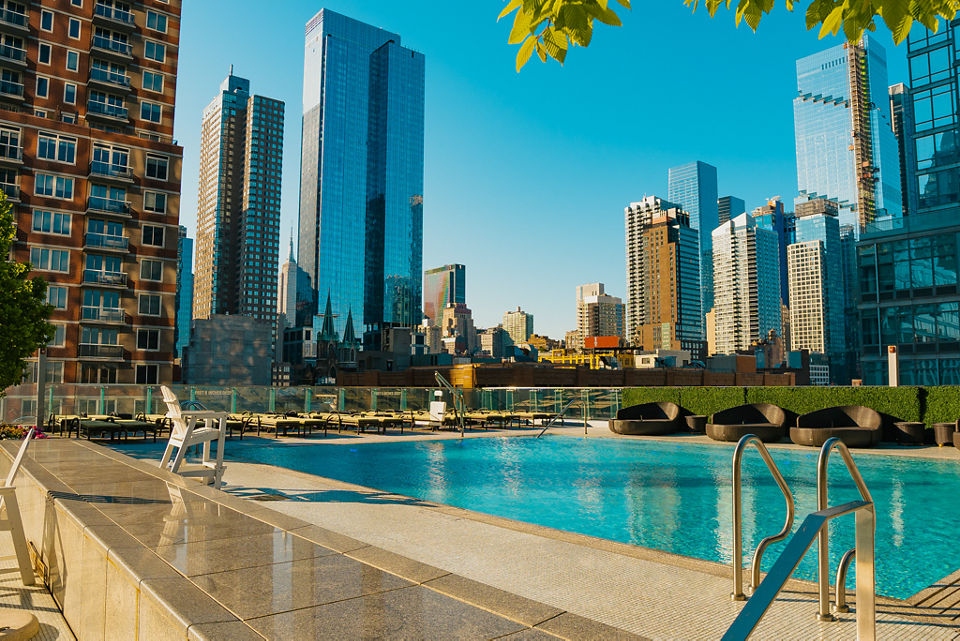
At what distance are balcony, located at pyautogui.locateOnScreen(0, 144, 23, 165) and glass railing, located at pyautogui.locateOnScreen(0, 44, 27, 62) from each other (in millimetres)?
8087

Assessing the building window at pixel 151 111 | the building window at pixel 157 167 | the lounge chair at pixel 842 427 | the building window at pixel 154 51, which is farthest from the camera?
the building window at pixel 151 111

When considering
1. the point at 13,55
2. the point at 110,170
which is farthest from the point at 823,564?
the point at 13,55

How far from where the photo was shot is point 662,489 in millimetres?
11844

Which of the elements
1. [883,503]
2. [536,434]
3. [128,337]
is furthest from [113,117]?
[883,503]

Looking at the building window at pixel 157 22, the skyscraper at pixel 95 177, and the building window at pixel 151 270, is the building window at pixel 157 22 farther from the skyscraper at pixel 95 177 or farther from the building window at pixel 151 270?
the building window at pixel 151 270

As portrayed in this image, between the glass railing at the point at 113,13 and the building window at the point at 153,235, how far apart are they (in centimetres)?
1727

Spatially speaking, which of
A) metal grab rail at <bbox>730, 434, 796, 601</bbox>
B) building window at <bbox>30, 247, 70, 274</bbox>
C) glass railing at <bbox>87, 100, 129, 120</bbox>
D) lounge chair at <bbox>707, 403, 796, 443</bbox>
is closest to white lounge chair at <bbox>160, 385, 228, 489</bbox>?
metal grab rail at <bbox>730, 434, 796, 601</bbox>

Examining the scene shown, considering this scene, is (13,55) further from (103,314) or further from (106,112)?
(103,314)

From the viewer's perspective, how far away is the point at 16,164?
45.2m

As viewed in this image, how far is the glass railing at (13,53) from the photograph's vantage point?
4778 cm

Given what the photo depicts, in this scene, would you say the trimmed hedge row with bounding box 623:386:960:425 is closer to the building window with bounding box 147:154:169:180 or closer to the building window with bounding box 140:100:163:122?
the building window with bounding box 147:154:169:180

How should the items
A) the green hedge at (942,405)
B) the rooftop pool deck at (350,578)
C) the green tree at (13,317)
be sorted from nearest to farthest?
the rooftop pool deck at (350,578) → the green tree at (13,317) → the green hedge at (942,405)

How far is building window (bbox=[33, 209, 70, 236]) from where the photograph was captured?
153 feet

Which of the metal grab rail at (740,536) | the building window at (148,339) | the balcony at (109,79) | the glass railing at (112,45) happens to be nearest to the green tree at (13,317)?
the metal grab rail at (740,536)
